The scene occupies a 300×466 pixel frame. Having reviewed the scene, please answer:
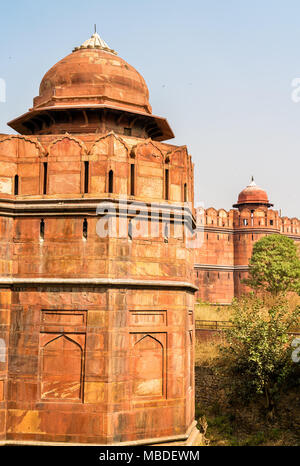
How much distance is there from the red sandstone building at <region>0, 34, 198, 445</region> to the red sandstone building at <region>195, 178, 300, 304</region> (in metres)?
29.7

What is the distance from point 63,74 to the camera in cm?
1213

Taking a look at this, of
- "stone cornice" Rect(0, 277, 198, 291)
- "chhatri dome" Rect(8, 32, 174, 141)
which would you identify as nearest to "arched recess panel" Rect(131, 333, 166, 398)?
"stone cornice" Rect(0, 277, 198, 291)

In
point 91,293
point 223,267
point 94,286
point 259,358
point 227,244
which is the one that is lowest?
point 259,358

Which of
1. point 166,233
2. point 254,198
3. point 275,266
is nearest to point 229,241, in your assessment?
point 254,198

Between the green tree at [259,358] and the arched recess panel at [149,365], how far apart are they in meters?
8.08

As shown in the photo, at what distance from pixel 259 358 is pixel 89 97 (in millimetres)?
11039

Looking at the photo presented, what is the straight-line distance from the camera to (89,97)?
11695mm

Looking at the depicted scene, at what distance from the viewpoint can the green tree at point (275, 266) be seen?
31719 mm

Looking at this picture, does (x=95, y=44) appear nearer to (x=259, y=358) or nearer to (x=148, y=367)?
(x=148, y=367)

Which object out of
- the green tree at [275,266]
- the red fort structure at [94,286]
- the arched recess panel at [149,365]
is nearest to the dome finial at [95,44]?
the red fort structure at [94,286]

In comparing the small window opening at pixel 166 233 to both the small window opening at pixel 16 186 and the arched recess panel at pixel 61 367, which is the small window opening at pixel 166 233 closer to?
the arched recess panel at pixel 61 367

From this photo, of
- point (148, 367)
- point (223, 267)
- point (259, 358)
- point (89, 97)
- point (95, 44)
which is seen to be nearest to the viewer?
point (148, 367)

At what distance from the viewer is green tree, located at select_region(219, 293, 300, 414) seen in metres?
17.9
